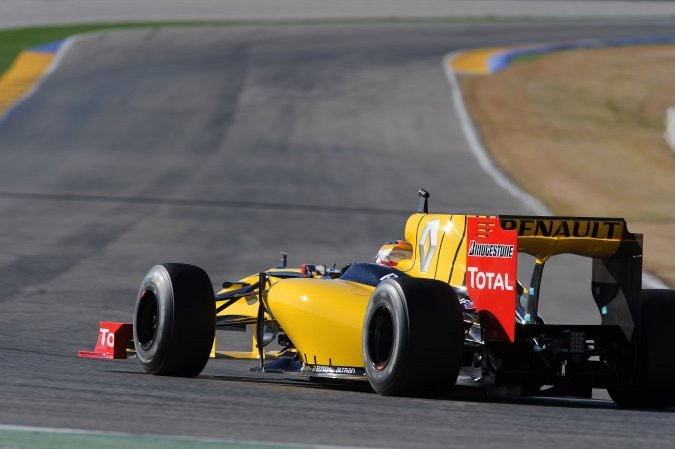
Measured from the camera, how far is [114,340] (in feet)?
33.8

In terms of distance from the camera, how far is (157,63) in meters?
38.1

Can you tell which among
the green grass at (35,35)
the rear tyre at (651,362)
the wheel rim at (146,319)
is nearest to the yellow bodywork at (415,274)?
the rear tyre at (651,362)

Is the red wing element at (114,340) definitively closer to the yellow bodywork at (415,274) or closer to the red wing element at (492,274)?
the yellow bodywork at (415,274)

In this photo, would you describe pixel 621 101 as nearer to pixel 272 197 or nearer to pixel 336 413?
pixel 272 197

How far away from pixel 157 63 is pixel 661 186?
18152 millimetres

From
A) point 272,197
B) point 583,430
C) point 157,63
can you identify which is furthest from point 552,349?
→ point 157,63

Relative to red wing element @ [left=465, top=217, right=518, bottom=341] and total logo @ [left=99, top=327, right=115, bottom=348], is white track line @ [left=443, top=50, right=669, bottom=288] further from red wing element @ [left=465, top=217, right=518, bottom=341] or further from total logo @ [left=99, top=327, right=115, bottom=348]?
red wing element @ [left=465, top=217, right=518, bottom=341]

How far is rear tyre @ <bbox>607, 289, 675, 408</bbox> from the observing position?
8.81 meters

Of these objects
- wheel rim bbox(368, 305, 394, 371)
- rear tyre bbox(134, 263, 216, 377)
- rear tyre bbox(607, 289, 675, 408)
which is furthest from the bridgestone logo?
rear tyre bbox(134, 263, 216, 377)

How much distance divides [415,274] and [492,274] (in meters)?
1.24

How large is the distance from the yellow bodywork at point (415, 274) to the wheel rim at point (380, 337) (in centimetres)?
33

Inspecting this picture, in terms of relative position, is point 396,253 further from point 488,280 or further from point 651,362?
point 651,362

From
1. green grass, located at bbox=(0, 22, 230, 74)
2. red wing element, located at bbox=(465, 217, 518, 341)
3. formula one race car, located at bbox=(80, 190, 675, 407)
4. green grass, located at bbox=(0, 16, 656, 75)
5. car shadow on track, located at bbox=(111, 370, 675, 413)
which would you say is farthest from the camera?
green grass, located at bbox=(0, 16, 656, 75)

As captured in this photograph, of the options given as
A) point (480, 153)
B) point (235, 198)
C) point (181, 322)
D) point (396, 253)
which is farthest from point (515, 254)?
point (480, 153)
